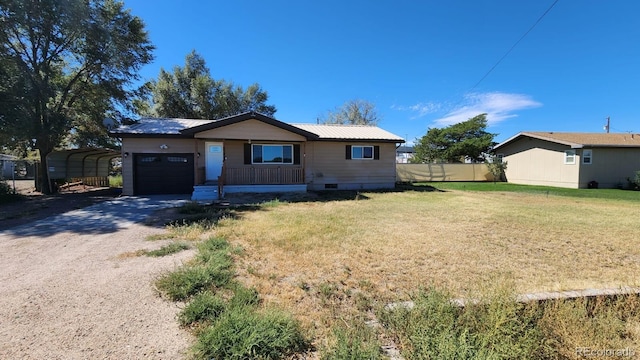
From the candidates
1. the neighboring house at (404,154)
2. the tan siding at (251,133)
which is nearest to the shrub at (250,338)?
the tan siding at (251,133)

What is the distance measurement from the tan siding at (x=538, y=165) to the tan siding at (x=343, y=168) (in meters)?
11.4

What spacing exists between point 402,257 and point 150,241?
4.67m

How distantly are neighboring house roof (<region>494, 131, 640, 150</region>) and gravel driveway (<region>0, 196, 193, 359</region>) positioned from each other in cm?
2177

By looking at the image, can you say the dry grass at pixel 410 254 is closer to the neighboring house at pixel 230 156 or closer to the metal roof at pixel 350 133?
the neighboring house at pixel 230 156

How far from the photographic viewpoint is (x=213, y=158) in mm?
13555

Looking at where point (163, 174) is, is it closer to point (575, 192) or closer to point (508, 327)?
point (508, 327)

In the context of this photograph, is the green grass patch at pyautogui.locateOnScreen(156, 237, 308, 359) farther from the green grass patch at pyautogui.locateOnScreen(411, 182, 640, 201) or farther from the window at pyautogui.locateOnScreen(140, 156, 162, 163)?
the green grass patch at pyautogui.locateOnScreen(411, 182, 640, 201)

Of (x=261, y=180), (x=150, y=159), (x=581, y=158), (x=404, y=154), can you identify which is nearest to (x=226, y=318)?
(x=261, y=180)

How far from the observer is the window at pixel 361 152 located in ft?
51.3

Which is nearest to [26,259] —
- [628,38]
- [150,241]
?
[150,241]

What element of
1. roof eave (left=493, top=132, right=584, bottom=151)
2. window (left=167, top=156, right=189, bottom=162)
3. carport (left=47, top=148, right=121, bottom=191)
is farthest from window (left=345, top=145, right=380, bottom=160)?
carport (left=47, top=148, right=121, bottom=191)

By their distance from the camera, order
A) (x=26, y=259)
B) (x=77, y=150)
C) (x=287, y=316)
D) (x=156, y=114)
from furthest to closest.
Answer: (x=156, y=114) → (x=77, y=150) → (x=26, y=259) → (x=287, y=316)

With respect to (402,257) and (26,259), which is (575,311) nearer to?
(402,257)

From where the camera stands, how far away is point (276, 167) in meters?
13.7
